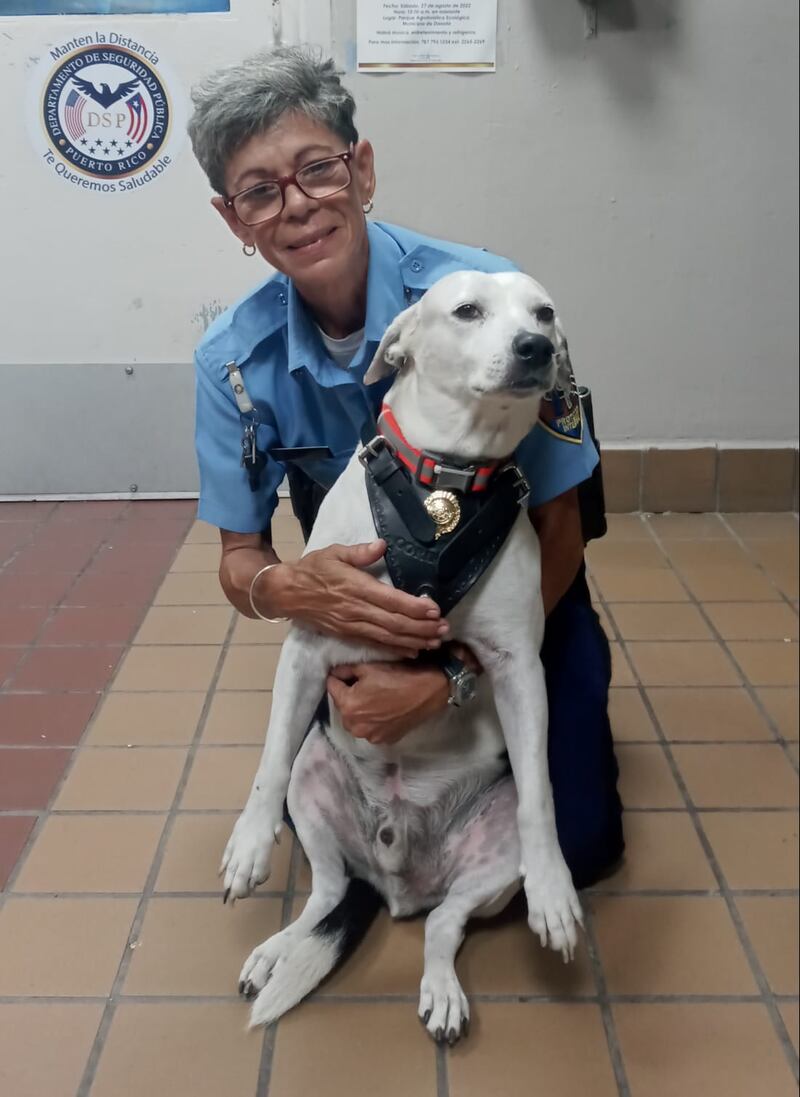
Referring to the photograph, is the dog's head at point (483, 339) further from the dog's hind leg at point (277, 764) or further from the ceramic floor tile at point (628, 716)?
the ceramic floor tile at point (628, 716)

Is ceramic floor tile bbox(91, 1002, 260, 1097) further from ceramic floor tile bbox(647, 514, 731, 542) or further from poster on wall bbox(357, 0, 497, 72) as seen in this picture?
poster on wall bbox(357, 0, 497, 72)

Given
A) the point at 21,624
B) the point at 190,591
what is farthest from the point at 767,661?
the point at 21,624

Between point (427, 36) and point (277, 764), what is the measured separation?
1758 millimetres

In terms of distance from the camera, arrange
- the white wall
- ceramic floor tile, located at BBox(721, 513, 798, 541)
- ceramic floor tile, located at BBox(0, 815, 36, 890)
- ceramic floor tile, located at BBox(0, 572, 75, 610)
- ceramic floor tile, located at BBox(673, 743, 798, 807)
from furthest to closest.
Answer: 1. ceramic floor tile, located at BBox(721, 513, 798, 541)
2. the white wall
3. ceramic floor tile, located at BBox(0, 572, 75, 610)
4. ceramic floor tile, located at BBox(673, 743, 798, 807)
5. ceramic floor tile, located at BBox(0, 815, 36, 890)

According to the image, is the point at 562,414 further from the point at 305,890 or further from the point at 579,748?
the point at 305,890

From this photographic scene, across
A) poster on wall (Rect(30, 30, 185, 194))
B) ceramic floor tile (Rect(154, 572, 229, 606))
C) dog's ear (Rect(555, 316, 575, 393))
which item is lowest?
ceramic floor tile (Rect(154, 572, 229, 606))

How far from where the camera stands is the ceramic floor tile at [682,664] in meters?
1.75

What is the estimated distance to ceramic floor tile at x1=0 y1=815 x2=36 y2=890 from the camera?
1.31 metres

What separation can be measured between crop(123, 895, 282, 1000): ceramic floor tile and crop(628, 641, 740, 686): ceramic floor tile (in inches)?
34.6

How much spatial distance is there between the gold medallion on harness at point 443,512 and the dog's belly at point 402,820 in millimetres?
345

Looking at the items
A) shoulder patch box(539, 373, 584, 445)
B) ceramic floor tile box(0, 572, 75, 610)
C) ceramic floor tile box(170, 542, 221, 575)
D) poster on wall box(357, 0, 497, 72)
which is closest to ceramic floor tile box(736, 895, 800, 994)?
shoulder patch box(539, 373, 584, 445)

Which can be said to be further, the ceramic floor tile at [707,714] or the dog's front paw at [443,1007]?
the ceramic floor tile at [707,714]

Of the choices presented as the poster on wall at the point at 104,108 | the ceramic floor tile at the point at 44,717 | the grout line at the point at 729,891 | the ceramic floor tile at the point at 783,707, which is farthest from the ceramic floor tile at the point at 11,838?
the poster on wall at the point at 104,108

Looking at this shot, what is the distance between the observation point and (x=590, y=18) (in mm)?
2141
